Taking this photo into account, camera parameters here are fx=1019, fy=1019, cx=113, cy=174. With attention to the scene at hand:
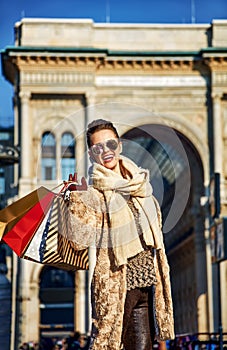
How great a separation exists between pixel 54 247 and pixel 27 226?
0.79 ft

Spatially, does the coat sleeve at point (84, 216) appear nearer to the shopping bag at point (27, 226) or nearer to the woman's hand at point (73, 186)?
the woman's hand at point (73, 186)

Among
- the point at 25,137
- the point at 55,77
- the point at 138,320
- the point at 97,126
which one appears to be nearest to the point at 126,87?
the point at 55,77

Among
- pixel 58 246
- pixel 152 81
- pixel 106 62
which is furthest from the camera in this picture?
pixel 152 81

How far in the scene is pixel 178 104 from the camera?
45750mm

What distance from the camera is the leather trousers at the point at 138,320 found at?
6395 mm

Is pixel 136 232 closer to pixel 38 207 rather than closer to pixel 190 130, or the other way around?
pixel 38 207

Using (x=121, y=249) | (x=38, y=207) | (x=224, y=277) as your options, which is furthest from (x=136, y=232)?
(x=224, y=277)

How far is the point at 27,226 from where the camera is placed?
7051 mm

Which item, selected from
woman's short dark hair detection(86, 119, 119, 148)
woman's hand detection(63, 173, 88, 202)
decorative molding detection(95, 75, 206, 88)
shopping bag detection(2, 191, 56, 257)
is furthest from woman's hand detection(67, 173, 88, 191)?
decorative molding detection(95, 75, 206, 88)

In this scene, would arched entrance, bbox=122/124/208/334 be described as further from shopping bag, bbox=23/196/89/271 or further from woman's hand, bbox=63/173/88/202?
woman's hand, bbox=63/173/88/202

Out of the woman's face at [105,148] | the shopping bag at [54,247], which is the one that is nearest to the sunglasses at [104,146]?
the woman's face at [105,148]

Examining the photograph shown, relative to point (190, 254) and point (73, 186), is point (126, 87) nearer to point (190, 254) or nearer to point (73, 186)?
point (190, 254)

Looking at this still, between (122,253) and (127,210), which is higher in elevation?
(127,210)

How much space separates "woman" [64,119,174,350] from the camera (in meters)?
6.38
